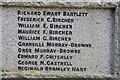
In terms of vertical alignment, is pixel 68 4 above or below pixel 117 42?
above

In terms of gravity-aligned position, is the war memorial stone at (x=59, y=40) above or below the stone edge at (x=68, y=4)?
below

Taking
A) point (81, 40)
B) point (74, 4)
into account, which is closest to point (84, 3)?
point (74, 4)

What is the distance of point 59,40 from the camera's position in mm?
1347

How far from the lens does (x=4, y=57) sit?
53.4 inches

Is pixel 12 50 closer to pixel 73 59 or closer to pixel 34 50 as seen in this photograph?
pixel 34 50

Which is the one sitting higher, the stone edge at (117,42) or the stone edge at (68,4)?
the stone edge at (68,4)

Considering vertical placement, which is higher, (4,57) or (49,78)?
(4,57)

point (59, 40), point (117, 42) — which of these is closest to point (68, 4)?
point (59, 40)

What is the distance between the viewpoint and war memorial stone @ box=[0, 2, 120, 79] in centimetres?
133

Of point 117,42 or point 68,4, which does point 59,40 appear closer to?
point 68,4

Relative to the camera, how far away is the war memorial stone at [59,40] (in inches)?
52.4

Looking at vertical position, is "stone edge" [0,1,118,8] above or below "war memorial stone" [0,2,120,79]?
above

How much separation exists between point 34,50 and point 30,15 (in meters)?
0.22

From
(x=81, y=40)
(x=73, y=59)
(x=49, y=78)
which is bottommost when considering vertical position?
(x=49, y=78)
